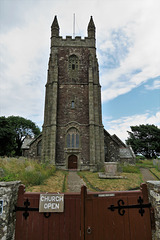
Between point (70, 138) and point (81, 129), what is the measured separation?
6.50ft

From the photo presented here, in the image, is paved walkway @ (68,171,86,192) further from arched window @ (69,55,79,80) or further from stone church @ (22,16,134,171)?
arched window @ (69,55,79,80)

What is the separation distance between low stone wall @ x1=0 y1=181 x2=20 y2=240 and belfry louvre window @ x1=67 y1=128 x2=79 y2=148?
16.7 m

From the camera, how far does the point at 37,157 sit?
78.7 ft

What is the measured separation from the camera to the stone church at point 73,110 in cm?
1950

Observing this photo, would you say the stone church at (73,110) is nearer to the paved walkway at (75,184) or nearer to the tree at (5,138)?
the paved walkway at (75,184)

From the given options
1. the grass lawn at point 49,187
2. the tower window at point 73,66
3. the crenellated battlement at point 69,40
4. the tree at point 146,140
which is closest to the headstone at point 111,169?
the grass lawn at point 49,187

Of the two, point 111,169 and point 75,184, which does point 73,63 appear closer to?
point 111,169

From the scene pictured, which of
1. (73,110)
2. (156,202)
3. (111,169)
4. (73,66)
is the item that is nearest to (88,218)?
(156,202)

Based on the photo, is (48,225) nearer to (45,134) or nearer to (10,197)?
(10,197)

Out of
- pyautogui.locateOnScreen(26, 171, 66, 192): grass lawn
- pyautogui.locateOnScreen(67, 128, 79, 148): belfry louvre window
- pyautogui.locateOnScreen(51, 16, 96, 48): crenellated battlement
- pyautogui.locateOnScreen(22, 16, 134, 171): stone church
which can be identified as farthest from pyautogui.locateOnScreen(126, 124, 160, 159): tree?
pyautogui.locateOnScreen(26, 171, 66, 192): grass lawn

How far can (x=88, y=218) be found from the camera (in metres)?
3.24

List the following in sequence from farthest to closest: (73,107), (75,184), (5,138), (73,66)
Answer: (5,138)
(73,66)
(73,107)
(75,184)

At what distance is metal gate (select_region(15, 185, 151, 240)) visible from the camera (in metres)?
3.20

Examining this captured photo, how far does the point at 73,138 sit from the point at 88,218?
1700 cm
